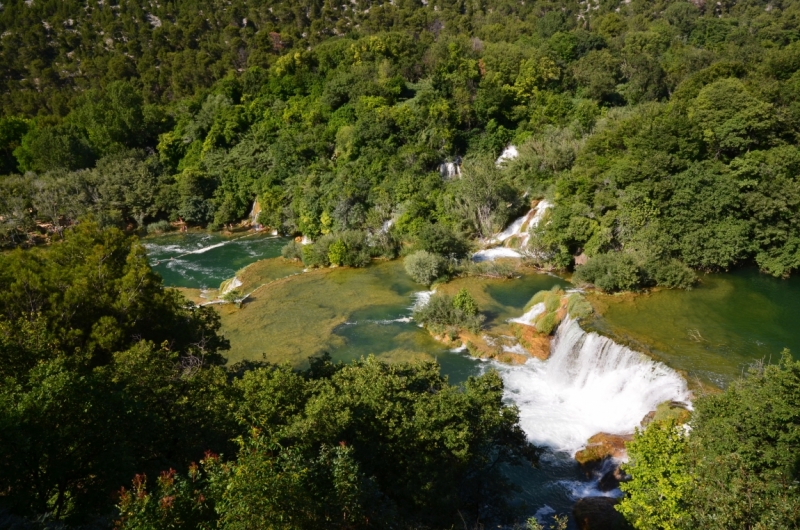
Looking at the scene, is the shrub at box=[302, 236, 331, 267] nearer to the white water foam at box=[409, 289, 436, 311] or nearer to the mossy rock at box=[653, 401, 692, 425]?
the white water foam at box=[409, 289, 436, 311]

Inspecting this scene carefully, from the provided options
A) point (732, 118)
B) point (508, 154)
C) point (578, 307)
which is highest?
point (732, 118)

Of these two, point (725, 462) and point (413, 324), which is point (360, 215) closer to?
point (413, 324)

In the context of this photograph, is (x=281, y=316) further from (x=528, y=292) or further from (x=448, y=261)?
(x=528, y=292)

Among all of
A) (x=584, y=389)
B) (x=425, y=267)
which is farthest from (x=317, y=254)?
(x=584, y=389)

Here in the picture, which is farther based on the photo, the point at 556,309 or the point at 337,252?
the point at 337,252

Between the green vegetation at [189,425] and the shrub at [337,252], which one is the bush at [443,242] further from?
the green vegetation at [189,425]

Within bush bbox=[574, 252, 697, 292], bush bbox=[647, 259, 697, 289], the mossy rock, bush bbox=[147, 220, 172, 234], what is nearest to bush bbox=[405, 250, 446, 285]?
bush bbox=[574, 252, 697, 292]
